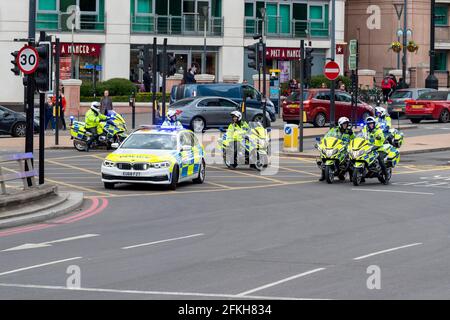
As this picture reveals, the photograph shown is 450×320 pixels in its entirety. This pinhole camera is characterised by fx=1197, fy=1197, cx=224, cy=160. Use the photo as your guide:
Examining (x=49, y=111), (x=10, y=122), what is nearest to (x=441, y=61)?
(x=49, y=111)

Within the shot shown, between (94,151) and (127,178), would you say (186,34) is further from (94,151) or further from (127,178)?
A: (127,178)

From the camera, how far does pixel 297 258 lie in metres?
16.5

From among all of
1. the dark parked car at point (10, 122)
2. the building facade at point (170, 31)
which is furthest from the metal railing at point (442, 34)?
the dark parked car at point (10, 122)

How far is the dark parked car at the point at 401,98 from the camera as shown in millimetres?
54156

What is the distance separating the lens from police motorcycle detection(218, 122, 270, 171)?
3222 cm

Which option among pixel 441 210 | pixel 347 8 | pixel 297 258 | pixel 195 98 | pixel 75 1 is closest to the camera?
pixel 297 258

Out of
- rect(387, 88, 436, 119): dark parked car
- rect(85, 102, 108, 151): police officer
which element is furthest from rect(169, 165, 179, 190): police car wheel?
rect(387, 88, 436, 119): dark parked car

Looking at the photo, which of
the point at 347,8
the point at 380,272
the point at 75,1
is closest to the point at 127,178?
the point at 380,272

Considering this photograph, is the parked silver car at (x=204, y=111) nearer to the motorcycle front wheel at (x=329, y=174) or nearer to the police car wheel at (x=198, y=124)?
the police car wheel at (x=198, y=124)

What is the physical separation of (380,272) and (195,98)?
1263 inches

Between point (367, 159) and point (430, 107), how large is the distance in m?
26.0

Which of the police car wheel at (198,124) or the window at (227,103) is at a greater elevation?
the window at (227,103)

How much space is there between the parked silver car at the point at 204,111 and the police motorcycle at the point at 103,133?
24.4 feet

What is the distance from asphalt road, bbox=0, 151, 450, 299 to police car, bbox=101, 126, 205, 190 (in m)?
0.36
